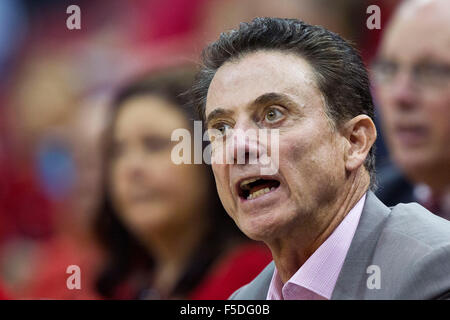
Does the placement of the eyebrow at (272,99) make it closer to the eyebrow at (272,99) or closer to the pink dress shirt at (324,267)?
the eyebrow at (272,99)

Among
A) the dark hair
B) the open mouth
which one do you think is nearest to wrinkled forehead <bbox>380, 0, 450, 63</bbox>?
the dark hair

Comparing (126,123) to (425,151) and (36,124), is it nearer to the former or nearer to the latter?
(36,124)

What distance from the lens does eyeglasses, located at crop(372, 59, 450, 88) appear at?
7.01 ft

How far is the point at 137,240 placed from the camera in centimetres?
270

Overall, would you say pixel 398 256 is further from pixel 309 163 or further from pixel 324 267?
pixel 309 163

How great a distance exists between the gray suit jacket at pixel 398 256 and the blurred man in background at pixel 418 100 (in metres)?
0.74

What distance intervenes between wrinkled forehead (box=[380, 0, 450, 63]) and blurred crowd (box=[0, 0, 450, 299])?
0.01 m

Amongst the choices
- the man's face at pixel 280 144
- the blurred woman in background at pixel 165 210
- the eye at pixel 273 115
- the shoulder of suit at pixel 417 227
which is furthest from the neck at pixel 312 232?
the blurred woman in background at pixel 165 210

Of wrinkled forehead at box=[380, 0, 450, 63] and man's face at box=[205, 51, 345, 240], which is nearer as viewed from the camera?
man's face at box=[205, 51, 345, 240]

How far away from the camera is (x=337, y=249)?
1458mm

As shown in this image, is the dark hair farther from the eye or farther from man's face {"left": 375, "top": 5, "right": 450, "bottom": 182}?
man's face {"left": 375, "top": 5, "right": 450, "bottom": 182}

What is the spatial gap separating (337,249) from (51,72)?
1.79 m
